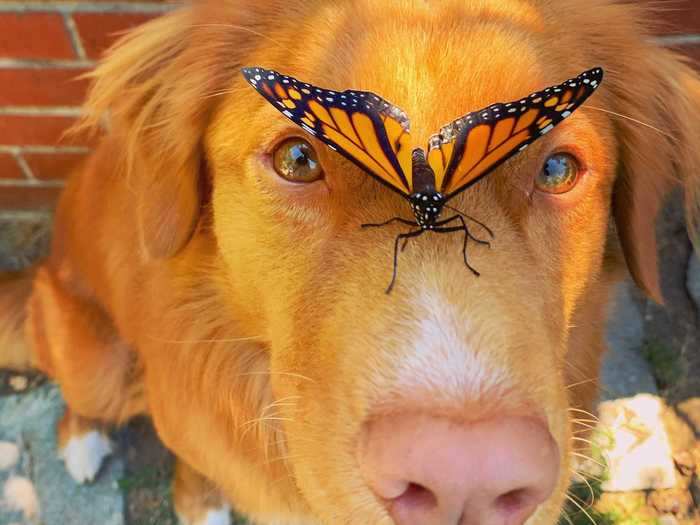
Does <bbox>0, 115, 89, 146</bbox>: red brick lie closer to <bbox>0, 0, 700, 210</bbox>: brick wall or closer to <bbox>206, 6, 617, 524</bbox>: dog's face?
<bbox>0, 0, 700, 210</bbox>: brick wall

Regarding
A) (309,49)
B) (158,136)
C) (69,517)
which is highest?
(309,49)

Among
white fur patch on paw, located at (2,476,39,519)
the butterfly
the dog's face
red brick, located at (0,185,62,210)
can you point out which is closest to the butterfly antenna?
the dog's face

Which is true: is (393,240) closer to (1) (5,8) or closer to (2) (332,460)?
(2) (332,460)

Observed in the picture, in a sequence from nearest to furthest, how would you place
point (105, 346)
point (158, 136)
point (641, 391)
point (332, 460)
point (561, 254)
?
point (332, 460)
point (561, 254)
point (158, 136)
point (105, 346)
point (641, 391)

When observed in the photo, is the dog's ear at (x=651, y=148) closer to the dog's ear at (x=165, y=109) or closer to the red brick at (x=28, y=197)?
the dog's ear at (x=165, y=109)

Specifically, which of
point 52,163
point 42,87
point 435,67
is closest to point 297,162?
point 435,67

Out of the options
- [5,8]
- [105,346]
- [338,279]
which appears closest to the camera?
[338,279]

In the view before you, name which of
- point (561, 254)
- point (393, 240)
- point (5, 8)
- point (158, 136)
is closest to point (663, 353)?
point (561, 254)

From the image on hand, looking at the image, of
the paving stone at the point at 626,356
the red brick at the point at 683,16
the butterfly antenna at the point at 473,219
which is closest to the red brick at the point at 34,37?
the butterfly antenna at the point at 473,219
